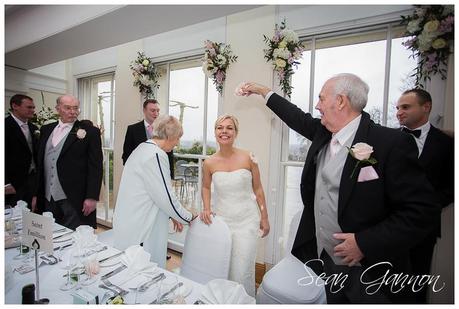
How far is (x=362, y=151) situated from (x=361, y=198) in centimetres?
22

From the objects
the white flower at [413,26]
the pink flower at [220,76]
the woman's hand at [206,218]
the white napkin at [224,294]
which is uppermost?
the white flower at [413,26]

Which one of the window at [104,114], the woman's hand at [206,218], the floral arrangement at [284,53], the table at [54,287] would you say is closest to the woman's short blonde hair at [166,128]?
the woman's hand at [206,218]

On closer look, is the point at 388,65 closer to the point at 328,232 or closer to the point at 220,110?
the point at 328,232

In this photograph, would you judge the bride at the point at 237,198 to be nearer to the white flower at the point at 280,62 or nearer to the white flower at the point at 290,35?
the white flower at the point at 280,62

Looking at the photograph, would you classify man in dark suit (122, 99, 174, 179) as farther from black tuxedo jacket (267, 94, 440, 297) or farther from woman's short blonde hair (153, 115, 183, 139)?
black tuxedo jacket (267, 94, 440, 297)

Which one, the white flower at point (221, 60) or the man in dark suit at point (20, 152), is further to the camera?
the man in dark suit at point (20, 152)

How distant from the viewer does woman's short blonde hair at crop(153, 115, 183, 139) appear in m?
1.70

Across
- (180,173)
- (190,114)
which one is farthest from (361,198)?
(180,173)

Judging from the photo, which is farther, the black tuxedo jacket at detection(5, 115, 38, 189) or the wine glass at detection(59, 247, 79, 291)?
the black tuxedo jacket at detection(5, 115, 38, 189)

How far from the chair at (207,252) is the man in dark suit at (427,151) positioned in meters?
1.06

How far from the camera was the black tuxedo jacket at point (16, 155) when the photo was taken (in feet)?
7.73

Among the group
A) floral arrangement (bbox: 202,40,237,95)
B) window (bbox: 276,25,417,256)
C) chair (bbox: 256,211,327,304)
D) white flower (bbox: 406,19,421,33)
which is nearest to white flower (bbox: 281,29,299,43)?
window (bbox: 276,25,417,256)

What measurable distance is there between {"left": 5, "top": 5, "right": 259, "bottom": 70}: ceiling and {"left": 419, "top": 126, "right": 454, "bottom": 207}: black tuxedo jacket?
136 cm

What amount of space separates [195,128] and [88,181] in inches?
42.9
